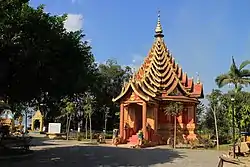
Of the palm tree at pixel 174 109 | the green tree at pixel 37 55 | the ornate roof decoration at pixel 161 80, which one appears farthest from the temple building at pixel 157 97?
the green tree at pixel 37 55

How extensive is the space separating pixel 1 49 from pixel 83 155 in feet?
24.5

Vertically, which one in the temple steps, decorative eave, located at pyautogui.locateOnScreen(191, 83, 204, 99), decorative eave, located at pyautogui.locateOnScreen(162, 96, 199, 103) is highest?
decorative eave, located at pyautogui.locateOnScreen(191, 83, 204, 99)

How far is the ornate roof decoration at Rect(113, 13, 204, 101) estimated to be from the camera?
34906 millimetres

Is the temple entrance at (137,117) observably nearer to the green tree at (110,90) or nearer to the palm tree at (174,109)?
the palm tree at (174,109)

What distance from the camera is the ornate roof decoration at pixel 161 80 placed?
34906 millimetres

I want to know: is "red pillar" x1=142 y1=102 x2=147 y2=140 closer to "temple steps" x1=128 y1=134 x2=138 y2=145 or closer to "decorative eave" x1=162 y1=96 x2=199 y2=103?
"temple steps" x1=128 y1=134 x2=138 y2=145

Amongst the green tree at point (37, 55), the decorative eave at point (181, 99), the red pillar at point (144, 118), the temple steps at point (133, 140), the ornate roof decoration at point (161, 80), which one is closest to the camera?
the green tree at point (37, 55)

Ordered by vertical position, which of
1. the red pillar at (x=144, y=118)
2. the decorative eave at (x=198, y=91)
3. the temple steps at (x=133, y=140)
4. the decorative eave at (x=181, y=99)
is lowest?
the temple steps at (x=133, y=140)

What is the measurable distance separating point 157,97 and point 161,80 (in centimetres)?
254

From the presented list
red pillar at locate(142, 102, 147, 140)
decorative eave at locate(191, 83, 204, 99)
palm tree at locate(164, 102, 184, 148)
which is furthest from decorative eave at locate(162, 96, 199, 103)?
red pillar at locate(142, 102, 147, 140)

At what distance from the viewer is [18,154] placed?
Result: 1753 centimetres

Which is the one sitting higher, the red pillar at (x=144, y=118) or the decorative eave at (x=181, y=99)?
the decorative eave at (x=181, y=99)

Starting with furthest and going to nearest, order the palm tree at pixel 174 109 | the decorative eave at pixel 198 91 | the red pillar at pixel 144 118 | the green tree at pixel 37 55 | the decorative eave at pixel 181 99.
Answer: the decorative eave at pixel 198 91, the decorative eave at pixel 181 99, the palm tree at pixel 174 109, the red pillar at pixel 144 118, the green tree at pixel 37 55

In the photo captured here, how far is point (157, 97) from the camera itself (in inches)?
1398
